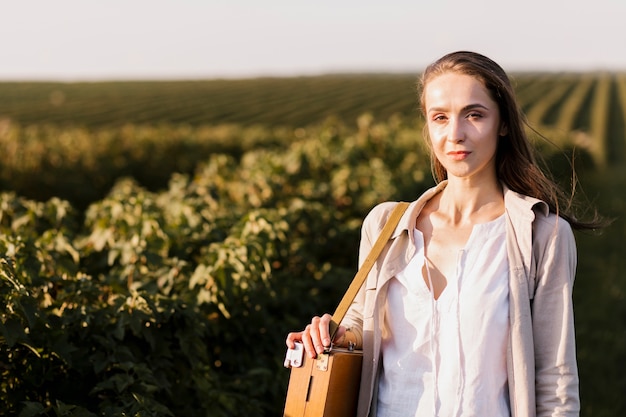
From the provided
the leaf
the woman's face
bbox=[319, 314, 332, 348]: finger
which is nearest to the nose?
the woman's face

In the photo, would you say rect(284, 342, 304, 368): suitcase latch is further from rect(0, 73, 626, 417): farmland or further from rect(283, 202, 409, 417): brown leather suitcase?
rect(0, 73, 626, 417): farmland

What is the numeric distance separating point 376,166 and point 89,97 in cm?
5655

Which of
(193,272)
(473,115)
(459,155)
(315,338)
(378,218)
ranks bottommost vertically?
(193,272)

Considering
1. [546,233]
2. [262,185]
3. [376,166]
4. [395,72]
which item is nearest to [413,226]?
[546,233]

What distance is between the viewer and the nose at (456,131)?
240 cm

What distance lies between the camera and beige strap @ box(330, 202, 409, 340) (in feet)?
7.98

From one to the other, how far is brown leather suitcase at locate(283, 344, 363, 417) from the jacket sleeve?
0.46m

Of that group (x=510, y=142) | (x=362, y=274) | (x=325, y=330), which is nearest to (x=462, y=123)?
(x=510, y=142)

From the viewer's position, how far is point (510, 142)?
253 centimetres

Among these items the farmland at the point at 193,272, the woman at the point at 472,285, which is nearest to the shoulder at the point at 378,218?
the woman at the point at 472,285

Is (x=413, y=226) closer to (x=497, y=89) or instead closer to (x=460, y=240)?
(x=460, y=240)

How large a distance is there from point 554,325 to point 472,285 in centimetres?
22

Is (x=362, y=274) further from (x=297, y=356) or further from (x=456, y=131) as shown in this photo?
(x=456, y=131)

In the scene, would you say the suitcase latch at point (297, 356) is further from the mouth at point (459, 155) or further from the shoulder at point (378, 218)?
the mouth at point (459, 155)
